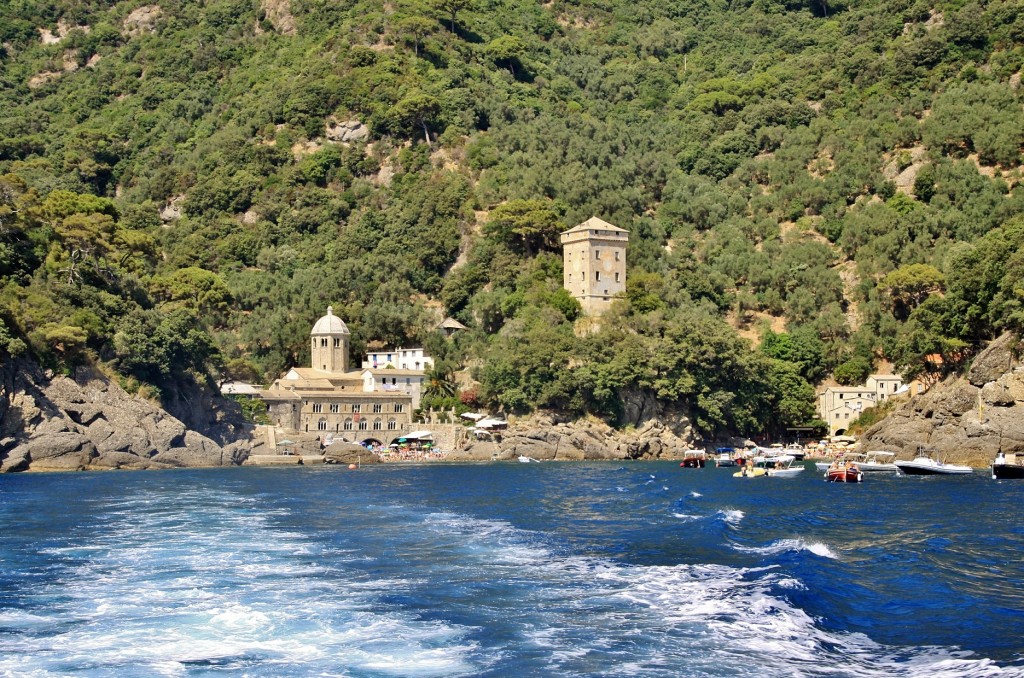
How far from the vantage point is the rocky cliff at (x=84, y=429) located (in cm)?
7275

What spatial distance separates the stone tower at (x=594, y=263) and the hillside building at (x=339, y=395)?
1546 centimetres

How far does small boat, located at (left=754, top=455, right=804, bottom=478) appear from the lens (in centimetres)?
7194

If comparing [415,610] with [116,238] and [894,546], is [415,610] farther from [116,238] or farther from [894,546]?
[116,238]

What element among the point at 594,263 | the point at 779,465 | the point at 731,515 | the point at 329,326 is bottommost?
the point at 779,465

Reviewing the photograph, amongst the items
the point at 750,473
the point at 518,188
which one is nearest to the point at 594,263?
the point at 518,188

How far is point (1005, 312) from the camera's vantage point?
7425 centimetres

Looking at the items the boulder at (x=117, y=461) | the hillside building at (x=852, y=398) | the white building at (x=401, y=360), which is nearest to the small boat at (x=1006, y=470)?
the hillside building at (x=852, y=398)

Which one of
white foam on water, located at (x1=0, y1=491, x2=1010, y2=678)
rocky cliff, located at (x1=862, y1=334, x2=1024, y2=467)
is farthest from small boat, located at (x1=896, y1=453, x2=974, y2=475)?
white foam on water, located at (x1=0, y1=491, x2=1010, y2=678)

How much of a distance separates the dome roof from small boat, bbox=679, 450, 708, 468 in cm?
3254

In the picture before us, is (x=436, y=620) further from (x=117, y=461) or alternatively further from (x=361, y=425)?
(x=361, y=425)

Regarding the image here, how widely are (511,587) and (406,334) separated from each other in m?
81.1

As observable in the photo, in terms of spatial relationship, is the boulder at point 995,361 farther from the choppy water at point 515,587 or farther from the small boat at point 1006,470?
the choppy water at point 515,587

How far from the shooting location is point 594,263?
349 ft

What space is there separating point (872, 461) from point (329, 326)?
47.0 metres
